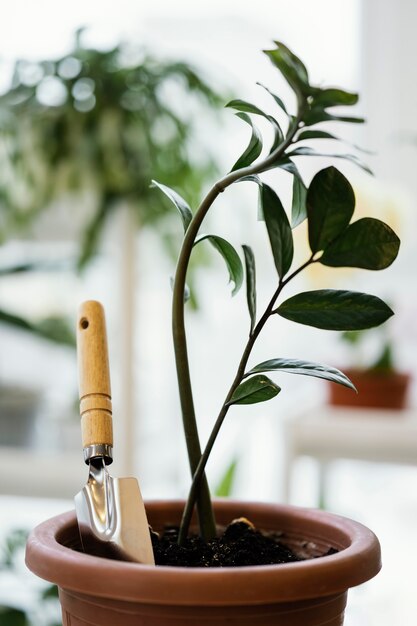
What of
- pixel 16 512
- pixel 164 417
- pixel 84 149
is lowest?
pixel 16 512

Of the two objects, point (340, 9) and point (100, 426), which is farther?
point (340, 9)

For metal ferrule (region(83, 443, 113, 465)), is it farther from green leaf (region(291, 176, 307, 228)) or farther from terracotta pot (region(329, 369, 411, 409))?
terracotta pot (region(329, 369, 411, 409))

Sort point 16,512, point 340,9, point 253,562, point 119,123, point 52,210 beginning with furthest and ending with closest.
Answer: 1. point 340,9
2. point 16,512
3. point 52,210
4. point 119,123
5. point 253,562

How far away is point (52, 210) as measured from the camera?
5.82 feet

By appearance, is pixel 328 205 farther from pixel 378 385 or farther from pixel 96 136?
pixel 378 385

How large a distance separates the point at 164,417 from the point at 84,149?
2.17 ft

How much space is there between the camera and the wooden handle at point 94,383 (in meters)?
0.51

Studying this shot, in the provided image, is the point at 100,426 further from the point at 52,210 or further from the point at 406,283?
the point at 406,283

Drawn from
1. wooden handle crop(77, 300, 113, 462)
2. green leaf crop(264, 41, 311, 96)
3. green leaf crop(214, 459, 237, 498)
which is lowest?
green leaf crop(214, 459, 237, 498)

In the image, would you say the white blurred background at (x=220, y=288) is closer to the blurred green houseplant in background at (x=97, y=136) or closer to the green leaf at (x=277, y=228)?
the blurred green houseplant in background at (x=97, y=136)

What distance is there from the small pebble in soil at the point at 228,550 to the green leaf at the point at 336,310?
136 mm

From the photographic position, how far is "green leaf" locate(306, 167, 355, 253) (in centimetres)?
50

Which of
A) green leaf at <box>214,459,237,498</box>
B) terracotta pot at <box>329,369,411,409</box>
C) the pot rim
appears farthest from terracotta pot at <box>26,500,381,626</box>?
terracotta pot at <box>329,369,411,409</box>

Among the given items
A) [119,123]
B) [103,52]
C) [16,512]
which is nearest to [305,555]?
[119,123]
